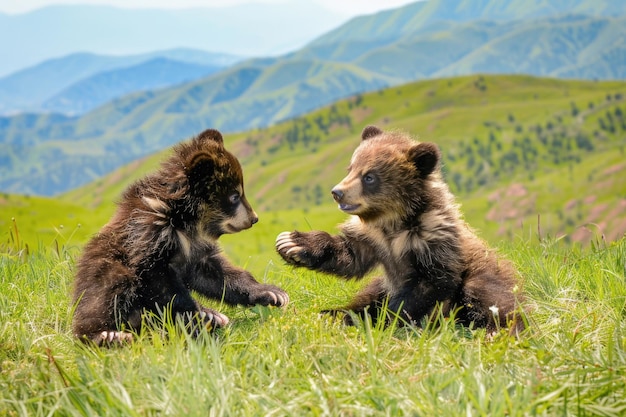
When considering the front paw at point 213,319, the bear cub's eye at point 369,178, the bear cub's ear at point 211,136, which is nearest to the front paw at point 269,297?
the front paw at point 213,319

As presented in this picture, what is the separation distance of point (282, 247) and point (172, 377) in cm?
308

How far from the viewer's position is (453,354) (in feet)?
16.9

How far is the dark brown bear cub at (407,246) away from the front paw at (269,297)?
1.28ft

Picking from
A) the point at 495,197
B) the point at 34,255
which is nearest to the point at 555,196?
the point at 495,197

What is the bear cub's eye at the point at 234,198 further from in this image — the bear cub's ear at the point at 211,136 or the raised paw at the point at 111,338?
the raised paw at the point at 111,338

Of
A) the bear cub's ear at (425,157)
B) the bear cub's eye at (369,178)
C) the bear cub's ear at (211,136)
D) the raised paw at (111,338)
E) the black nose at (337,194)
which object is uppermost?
the bear cub's ear at (211,136)

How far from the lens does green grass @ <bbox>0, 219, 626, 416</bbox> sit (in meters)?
4.31

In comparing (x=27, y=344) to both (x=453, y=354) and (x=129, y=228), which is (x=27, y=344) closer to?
(x=129, y=228)

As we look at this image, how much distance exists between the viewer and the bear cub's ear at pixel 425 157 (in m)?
7.23

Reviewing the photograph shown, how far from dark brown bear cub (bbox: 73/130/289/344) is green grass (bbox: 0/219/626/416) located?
427 millimetres

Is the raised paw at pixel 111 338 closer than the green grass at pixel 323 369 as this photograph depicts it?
No

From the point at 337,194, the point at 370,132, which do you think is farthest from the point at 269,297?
the point at 370,132

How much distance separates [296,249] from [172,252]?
140 cm

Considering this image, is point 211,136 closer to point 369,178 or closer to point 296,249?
point 296,249
